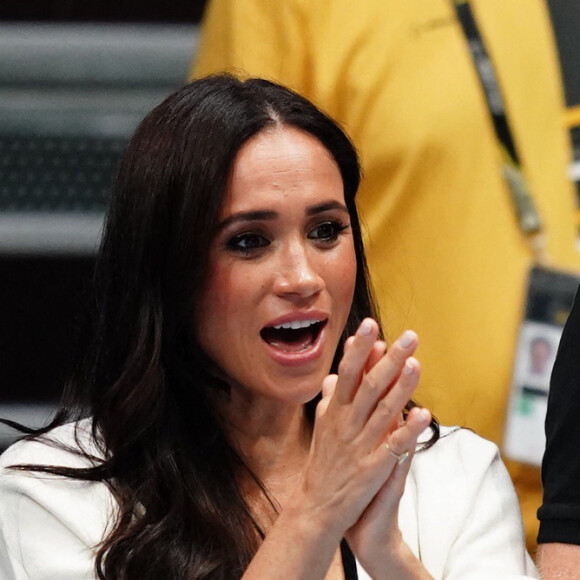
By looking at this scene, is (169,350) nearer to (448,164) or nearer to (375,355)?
(375,355)

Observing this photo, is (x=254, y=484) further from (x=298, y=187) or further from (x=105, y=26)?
(x=105, y=26)

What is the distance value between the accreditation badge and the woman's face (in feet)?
1.34

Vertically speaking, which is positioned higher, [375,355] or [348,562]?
[375,355]

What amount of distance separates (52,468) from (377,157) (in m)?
0.74

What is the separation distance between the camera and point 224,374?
6.70 feet

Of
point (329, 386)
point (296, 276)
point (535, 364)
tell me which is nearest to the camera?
point (329, 386)

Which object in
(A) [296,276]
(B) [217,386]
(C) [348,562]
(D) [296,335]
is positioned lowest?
(C) [348,562]

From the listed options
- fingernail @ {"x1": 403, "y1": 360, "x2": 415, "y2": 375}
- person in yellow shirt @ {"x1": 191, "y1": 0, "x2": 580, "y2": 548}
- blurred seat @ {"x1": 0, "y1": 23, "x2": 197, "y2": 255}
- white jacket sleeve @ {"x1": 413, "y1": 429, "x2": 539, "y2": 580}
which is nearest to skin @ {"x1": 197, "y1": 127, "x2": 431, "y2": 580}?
fingernail @ {"x1": 403, "y1": 360, "x2": 415, "y2": 375}

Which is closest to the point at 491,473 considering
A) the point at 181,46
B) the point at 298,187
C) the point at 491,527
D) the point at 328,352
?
the point at 491,527

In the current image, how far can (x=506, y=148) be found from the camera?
7.57ft

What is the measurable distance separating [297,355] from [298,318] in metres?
0.05

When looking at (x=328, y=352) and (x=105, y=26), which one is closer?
(x=328, y=352)

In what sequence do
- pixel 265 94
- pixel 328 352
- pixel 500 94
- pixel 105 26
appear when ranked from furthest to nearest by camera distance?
pixel 105 26 → pixel 500 94 → pixel 265 94 → pixel 328 352

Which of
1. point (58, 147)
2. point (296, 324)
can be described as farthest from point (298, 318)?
point (58, 147)
